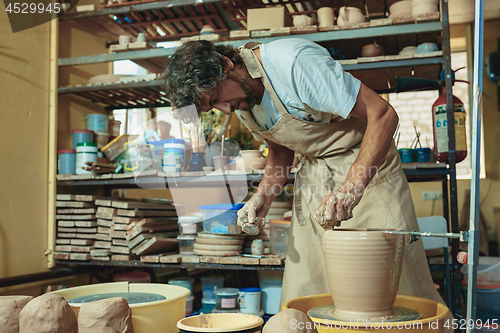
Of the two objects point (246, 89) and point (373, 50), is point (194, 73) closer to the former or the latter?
point (246, 89)

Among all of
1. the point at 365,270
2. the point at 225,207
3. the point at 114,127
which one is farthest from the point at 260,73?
the point at 114,127

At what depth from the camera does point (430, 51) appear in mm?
2498

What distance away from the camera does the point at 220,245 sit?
2686mm

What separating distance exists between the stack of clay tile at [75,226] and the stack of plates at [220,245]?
32.8 inches

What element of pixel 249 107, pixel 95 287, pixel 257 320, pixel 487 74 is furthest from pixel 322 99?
pixel 487 74

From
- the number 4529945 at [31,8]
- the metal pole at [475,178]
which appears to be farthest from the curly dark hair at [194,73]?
the number 4529945 at [31,8]

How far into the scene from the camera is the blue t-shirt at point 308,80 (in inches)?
55.5

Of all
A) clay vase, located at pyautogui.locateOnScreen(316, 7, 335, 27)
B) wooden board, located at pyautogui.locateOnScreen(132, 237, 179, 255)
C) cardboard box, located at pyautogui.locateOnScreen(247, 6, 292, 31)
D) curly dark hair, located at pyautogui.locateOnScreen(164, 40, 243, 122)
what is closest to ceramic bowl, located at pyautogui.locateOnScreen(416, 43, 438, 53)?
clay vase, located at pyautogui.locateOnScreen(316, 7, 335, 27)

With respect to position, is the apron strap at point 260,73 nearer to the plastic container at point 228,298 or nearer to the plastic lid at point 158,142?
the plastic lid at point 158,142

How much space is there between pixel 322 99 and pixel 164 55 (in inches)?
68.6

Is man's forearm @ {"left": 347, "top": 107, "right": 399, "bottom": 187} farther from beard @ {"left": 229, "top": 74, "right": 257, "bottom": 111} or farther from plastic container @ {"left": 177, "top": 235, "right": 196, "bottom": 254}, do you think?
plastic container @ {"left": 177, "top": 235, "right": 196, "bottom": 254}

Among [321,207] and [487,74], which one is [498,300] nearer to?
[321,207]

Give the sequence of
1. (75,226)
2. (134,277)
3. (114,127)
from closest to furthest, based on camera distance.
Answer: (75,226), (134,277), (114,127)

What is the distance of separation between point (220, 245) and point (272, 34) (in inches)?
54.1
